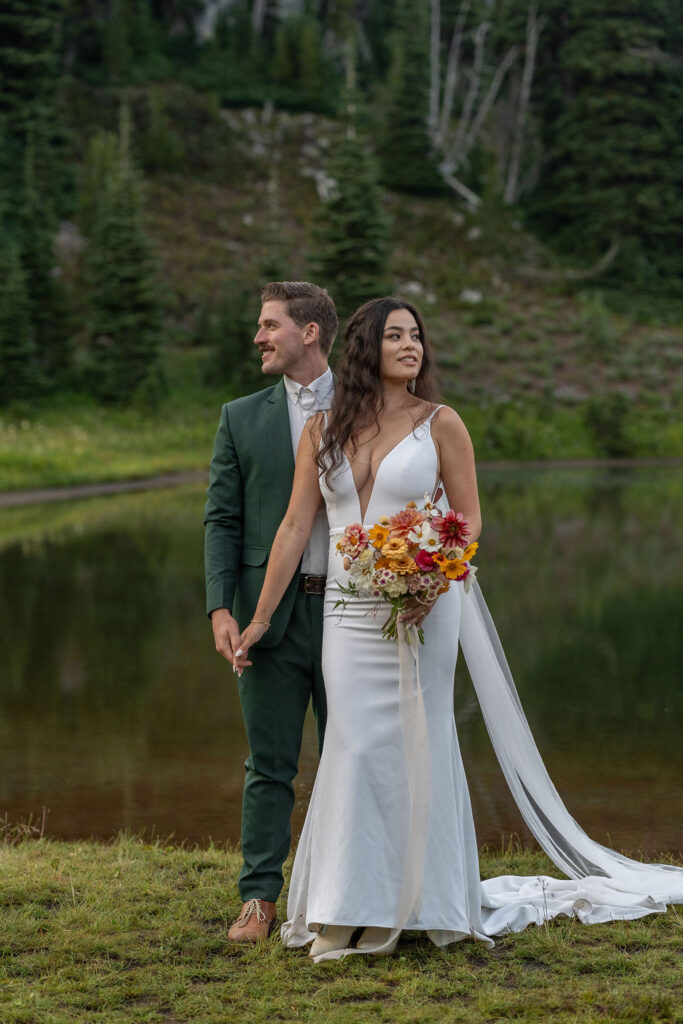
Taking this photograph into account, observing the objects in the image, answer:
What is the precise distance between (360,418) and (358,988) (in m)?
1.69

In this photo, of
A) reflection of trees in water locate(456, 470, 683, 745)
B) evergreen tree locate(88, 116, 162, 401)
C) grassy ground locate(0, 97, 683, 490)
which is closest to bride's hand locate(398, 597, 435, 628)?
reflection of trees in water locate(456, 470, 683, 745)

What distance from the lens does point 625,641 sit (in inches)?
→ 409

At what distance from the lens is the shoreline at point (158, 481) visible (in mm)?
21797

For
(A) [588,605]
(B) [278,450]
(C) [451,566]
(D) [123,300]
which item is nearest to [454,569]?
(C) [451,566]

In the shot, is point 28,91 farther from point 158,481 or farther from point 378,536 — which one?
point 378,536

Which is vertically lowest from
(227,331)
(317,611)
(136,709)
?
(136,709)

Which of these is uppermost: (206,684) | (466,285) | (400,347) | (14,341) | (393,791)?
(466,285)

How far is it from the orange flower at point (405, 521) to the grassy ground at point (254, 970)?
1.26 meters

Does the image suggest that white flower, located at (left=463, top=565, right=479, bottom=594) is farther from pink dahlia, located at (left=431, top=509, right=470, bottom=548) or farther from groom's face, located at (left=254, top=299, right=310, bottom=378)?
groom's face, located at (left=254, top=299, right=310, bottom=378)

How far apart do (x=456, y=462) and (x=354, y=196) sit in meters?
31.2

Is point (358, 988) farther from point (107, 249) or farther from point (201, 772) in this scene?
point (107, 249)

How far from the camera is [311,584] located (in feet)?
13.7

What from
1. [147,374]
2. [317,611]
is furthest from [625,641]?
[147,374]

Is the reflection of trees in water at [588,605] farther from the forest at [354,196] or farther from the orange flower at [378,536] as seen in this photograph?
the forest at [354,196]
